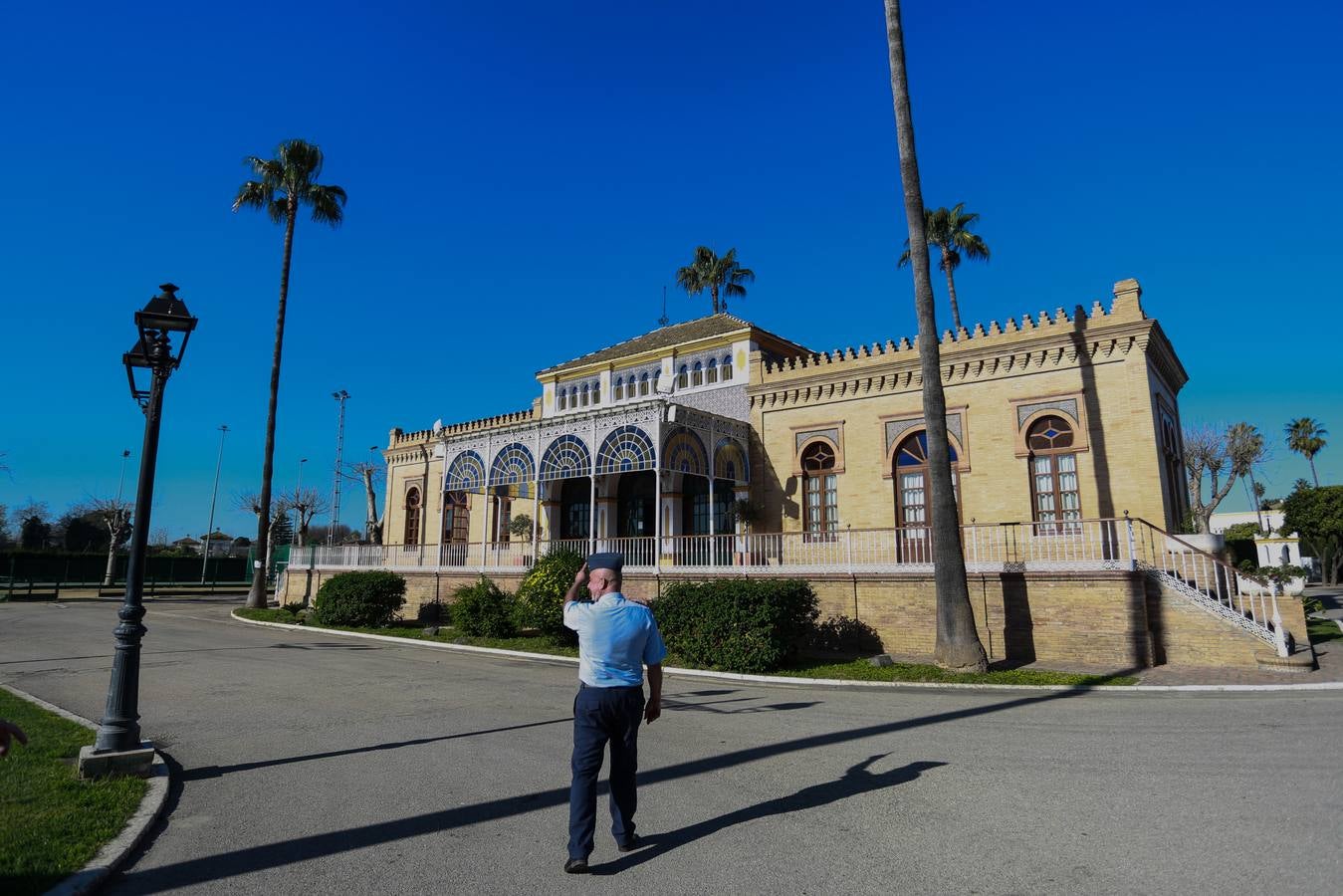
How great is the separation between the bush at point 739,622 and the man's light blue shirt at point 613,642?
8687mm

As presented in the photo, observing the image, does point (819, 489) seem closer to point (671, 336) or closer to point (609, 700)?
point (671, 336)

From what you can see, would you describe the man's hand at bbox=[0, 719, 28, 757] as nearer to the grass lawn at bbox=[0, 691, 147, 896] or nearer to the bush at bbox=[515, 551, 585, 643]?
the grass lawn at bbox=[0, 691, 147, 896]

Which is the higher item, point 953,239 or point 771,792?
point 953,239

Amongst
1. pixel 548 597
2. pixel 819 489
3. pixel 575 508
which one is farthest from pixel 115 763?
pixel 575 508

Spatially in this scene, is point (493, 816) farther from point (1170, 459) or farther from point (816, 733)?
point (1170, 459)

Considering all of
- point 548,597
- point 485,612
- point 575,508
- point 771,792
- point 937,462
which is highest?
point 575,508

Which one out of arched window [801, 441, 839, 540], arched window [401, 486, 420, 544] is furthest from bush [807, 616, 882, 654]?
arched window [401, 486, 420, 544]

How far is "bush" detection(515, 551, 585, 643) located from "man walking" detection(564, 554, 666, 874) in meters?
12.1

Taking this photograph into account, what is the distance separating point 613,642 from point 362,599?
60.2 feet

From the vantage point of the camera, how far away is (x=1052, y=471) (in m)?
16.4

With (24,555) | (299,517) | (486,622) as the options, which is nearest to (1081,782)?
(486,622)

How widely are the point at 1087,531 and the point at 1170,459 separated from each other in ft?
16.8

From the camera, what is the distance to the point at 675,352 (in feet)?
74.7

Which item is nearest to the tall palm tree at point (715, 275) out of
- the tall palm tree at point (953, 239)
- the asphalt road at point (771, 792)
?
the tall palm tree at point (953, 239)
